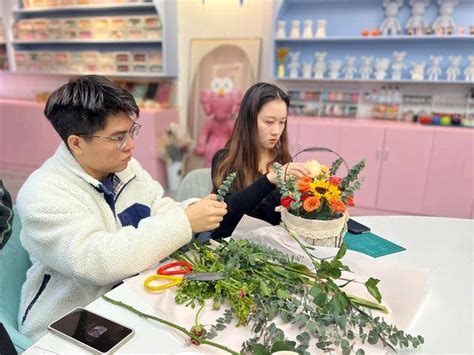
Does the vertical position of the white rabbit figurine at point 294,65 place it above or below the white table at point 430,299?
above

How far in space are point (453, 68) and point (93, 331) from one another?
11.1ft

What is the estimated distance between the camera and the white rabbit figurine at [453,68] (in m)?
3.15

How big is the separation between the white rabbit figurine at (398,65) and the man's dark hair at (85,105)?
114 inches

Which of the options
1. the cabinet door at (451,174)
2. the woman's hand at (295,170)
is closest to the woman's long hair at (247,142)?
the woman's hand at (295,170)

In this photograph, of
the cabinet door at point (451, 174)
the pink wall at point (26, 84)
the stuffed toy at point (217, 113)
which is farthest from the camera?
the pink wall at point (26, 84)

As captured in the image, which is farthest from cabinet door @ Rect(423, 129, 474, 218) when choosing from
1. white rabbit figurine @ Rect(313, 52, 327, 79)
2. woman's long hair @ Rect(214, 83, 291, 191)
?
woman's long hair @ Rect(214, 83, 291, 191)

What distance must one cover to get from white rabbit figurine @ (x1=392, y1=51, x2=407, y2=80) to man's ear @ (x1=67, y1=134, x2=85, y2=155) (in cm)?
297

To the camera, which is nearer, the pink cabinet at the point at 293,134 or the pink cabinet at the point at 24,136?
the pink cabinet at the point at 293,134

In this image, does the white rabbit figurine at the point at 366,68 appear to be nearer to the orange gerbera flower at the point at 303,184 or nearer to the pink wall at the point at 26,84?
the orange gerbera flower at the point at 303,184

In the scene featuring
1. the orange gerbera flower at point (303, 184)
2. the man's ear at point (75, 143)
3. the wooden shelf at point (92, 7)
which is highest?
the wooden shelf at point (92, 7)

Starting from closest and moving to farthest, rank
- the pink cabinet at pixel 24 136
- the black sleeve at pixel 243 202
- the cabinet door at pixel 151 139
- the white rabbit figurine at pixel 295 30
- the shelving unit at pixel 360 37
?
the black sleeve at pixel 243 202
the shelving unit at pixel 360 37
the white rabbit figurine at pixel 295 30
the cabinet door at pixel 151 139
the pink cabinet at pixel 24 136

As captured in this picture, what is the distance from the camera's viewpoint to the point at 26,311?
1.05m

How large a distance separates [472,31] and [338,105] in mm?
1182

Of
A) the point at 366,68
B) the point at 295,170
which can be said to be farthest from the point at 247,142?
the point at 366,68
